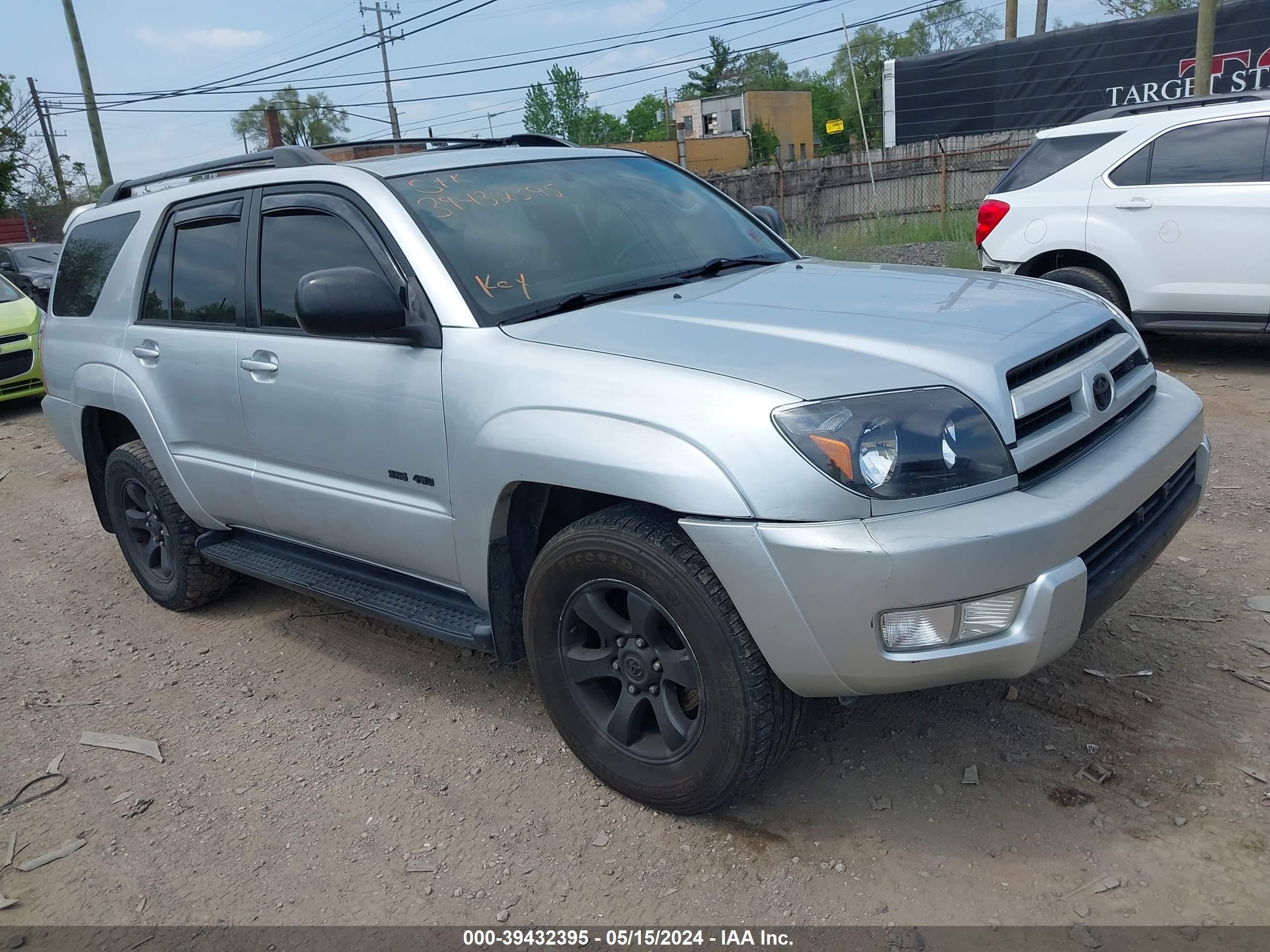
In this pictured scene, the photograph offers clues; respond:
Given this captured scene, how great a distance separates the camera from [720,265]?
12.0 feet

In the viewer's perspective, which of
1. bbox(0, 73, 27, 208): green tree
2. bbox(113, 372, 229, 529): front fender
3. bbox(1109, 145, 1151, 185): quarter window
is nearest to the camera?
bbox(113, 372, 229, 529): front fender

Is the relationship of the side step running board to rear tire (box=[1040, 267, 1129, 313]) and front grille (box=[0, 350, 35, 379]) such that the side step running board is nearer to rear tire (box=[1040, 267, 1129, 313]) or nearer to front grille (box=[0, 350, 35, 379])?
rear tire (box=[1040, 267, 1129, 313])

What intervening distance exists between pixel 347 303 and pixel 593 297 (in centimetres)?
75

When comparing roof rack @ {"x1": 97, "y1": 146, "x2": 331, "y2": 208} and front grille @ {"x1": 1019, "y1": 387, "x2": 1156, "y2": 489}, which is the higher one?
roof rack @ {"x1": 97, "y1": 146, "x2": 331, "y2": 208}

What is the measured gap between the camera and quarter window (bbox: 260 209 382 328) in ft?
11.2

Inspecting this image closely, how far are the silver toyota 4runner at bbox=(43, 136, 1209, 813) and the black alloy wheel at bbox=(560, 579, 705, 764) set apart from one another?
10 mm

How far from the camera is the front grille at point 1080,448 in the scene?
2508mm

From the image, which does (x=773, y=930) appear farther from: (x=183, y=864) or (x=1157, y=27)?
(x=1157, y=27)

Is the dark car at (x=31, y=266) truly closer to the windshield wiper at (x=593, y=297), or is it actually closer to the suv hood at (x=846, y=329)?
the windshield wiper at (x=593, y=297)

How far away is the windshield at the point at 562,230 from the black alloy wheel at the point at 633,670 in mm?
923

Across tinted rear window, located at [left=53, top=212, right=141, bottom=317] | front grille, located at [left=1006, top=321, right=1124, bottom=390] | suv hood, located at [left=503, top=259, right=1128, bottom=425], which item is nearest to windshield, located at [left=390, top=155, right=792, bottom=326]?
suv hood, located at [left=503, top=259, right=1128, bottom=425]

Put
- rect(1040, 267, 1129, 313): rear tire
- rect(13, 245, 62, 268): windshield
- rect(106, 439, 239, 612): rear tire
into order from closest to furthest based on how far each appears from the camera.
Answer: rect(106, 439, 239, 612): rear tire
rect(1040, 267, 1129, 313): rear tire
rect(13, 245, 62, 268): windshield

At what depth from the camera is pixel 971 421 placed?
2418mm

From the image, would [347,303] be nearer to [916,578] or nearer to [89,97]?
[916,578]
